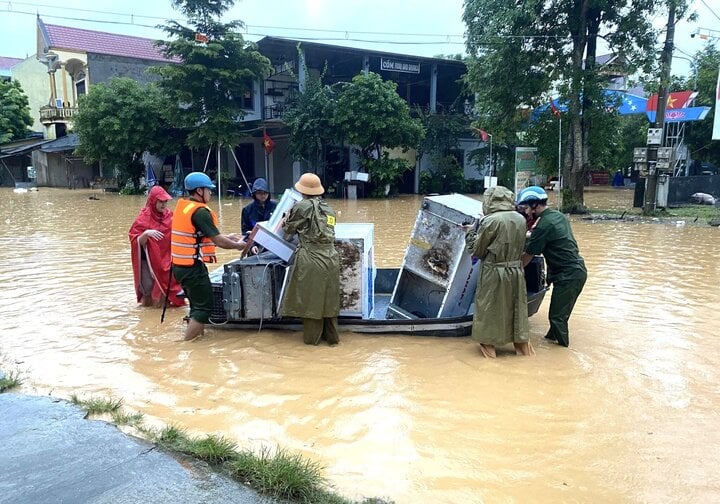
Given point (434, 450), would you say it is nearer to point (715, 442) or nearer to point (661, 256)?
point (715, 442)

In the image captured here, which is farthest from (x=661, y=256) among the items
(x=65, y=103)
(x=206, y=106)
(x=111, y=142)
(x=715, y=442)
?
(x=65, y=103)

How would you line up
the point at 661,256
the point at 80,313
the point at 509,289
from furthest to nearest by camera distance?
1. the point at 661,256
2. the point at 80,313
3. the point at 509,289

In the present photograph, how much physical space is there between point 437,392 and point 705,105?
26.5 meters

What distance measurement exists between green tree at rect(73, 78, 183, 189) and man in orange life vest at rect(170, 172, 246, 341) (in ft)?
74.6

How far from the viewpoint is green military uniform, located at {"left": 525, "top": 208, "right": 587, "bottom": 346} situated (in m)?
4.95

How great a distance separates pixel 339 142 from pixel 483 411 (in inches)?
898

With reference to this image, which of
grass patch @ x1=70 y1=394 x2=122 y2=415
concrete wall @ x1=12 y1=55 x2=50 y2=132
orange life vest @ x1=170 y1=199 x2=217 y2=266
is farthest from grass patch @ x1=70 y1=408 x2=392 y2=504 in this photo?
concrete wall @ x1=12 y1=55 x2=50 y2=132

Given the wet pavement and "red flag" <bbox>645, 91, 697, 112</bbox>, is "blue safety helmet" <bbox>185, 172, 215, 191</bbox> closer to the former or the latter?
the wet pavement

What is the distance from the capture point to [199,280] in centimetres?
506

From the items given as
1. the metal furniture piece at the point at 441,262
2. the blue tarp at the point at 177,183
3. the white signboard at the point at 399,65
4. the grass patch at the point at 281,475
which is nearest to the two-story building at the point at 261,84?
the white signboard at the point at 399,65

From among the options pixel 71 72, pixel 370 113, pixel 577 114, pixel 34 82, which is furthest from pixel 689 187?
pixel 34 82

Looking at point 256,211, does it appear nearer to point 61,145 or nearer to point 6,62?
point 61,145

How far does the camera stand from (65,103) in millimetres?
36188

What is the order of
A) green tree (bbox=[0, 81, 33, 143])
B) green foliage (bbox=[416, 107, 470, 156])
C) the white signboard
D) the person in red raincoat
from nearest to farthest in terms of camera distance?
1. the person in red raincoat
2. the white signboard
3. green foliage (bbox=[416, 107, 470, 156])
4. green tree (bbox=[0, 81, 33, 143])
